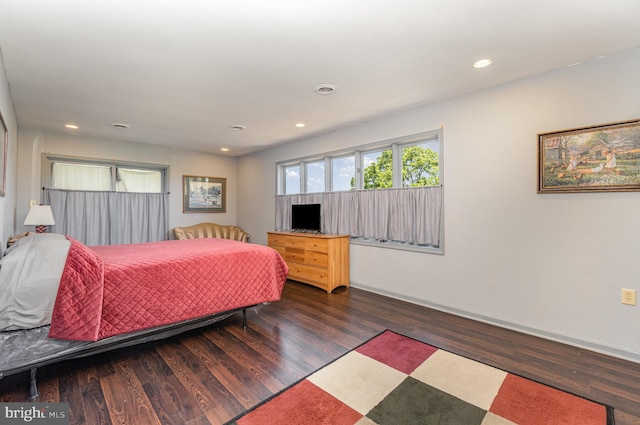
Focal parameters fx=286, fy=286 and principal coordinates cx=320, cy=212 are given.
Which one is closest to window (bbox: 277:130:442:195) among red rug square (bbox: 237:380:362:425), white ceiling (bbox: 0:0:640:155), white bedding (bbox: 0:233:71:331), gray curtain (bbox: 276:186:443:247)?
gray curtain (bbox: 276:186:443:247)

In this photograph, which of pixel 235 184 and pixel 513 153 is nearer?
pixel 513 153

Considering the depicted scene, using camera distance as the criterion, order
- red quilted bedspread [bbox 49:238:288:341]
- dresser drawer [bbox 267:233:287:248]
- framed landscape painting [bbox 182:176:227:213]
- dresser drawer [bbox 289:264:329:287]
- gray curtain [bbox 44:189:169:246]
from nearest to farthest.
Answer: red quilted bedspread [bbox 49:238:288:341]
dresser drawer [bbox 289:264:329:287]
gray curtain [bbox 44:189:169:246]
dresser drawer [bbox 267:233:287:248]
framed landscape painting [bbox 182:176:227:213]

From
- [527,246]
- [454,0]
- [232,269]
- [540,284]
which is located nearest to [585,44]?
[454,0]

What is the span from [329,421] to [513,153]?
113 inches

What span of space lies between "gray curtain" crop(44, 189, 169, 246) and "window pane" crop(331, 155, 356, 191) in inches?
133

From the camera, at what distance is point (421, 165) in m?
3.70

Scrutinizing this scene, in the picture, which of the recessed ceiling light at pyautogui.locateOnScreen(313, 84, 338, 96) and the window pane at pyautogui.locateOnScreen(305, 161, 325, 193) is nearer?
the recessed ceiling light at pyautogui.locateOnScreen(313, 84, 338, 96)

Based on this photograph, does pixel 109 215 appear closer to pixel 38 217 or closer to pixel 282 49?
pixel 38 217

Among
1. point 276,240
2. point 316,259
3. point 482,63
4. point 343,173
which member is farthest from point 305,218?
point 482,63

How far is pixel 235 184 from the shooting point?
673 cm

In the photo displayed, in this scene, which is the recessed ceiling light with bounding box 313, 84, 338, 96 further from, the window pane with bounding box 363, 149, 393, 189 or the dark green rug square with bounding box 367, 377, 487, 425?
the dark green rug square with bounding box 367, 377, 487, 425

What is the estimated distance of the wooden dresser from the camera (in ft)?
13.4

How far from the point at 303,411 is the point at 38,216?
4156 millimetres

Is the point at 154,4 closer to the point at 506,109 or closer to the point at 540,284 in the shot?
the point at 506,109
